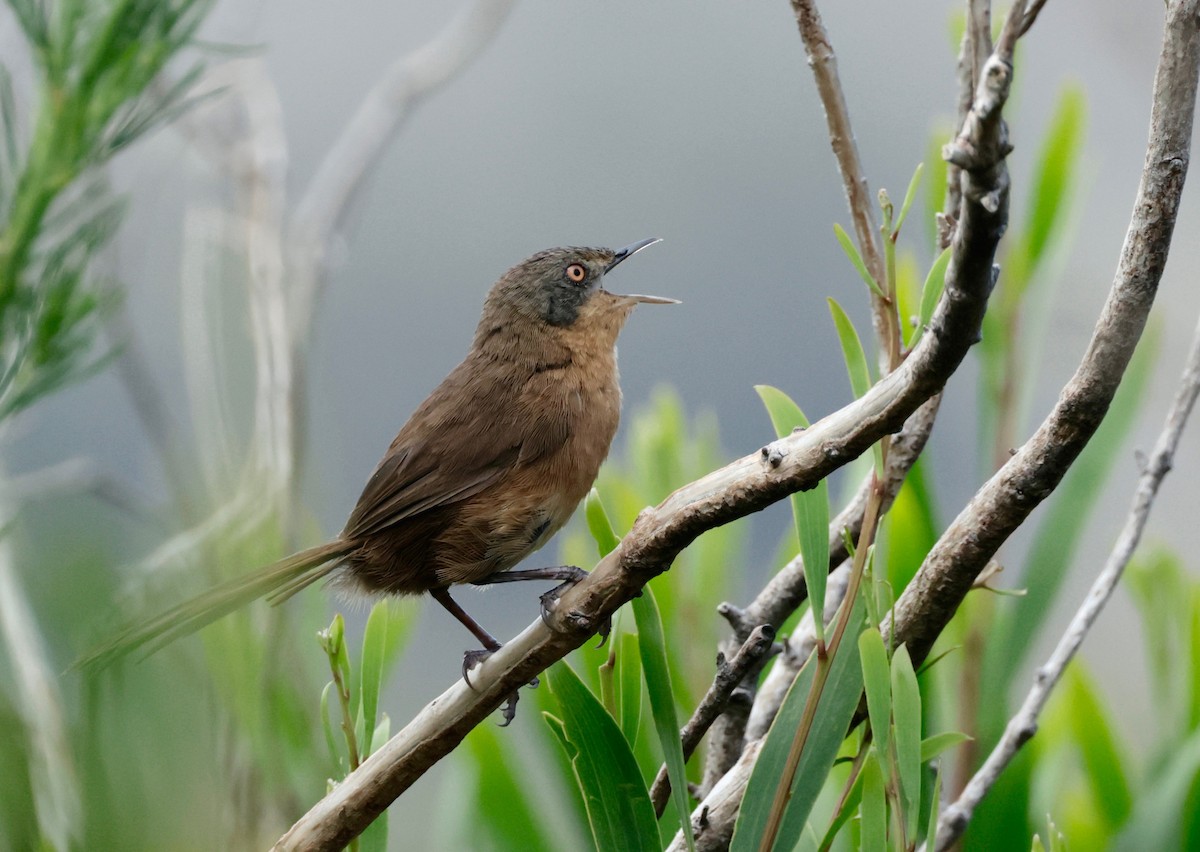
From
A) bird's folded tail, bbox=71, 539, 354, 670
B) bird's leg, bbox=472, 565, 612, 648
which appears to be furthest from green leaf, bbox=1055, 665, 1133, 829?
bird's folded tail, bbox=71, 539, 354, 670

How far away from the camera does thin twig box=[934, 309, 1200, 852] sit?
104 cm

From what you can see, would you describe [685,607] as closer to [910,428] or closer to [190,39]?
[910,428]

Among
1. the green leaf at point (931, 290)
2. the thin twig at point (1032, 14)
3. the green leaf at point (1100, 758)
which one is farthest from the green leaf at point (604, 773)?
the green leaf at point (1100, 758)

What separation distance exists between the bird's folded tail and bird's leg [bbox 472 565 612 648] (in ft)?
0.66

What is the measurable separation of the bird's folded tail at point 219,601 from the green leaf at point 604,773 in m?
0.41

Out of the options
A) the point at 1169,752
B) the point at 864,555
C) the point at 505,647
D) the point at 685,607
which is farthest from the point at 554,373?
the point at 1169,752

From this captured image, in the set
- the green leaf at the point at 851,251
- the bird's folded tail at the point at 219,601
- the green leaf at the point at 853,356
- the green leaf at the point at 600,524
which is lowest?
the bird's folded tail at the point at 219,601

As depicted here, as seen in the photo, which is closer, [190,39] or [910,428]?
[910,428]

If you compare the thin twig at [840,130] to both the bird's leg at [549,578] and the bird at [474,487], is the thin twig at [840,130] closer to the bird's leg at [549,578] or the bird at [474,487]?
the bird's leg at [549,578]

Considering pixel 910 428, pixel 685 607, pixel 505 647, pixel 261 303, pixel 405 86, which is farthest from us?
pixel 405 86

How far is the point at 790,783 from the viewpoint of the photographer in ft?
2.78

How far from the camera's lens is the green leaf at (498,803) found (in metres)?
1.63

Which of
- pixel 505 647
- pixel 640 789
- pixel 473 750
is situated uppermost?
pixel 505 647

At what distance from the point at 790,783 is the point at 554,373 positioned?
87cm
